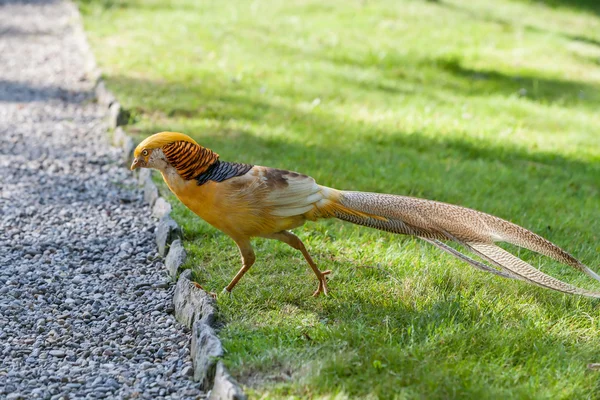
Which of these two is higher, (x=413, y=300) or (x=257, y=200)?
(x=257, y=200)

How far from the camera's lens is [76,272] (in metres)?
4.93

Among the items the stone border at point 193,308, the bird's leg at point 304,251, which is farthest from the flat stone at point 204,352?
the bird's leg at point 304,251

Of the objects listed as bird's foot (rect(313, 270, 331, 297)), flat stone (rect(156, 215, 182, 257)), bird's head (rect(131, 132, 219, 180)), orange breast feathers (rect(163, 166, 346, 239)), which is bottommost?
flat stone (rect(156, 215, 182, 257))

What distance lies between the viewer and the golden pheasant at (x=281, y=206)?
13.1ft

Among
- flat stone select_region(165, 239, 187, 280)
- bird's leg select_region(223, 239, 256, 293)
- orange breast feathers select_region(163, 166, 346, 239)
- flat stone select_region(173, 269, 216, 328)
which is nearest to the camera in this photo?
flat stone select_region(173, 269, 216, 328)

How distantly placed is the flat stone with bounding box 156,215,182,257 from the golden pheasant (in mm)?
971

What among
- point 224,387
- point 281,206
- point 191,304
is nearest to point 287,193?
point 281,206

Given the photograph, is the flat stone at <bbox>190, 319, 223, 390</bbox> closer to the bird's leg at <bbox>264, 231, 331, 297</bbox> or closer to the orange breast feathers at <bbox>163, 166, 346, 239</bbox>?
the orange breast feathers at <bbox>163, 166, 346, 239</bbox>

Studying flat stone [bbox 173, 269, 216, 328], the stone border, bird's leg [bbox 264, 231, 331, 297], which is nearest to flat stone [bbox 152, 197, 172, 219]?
the stone border

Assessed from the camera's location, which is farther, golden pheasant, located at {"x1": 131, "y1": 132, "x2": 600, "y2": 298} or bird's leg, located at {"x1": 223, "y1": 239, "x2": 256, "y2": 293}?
bird's leg, located at {"x1": 223, "y1": 239, "x2": 256, "y2": 293}

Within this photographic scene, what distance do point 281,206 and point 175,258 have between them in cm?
101

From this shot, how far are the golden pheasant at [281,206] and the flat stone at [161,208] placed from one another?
1362mm

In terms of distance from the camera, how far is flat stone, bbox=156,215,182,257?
5.14 metres

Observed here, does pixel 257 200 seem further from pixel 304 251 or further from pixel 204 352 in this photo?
pixel 204 352
